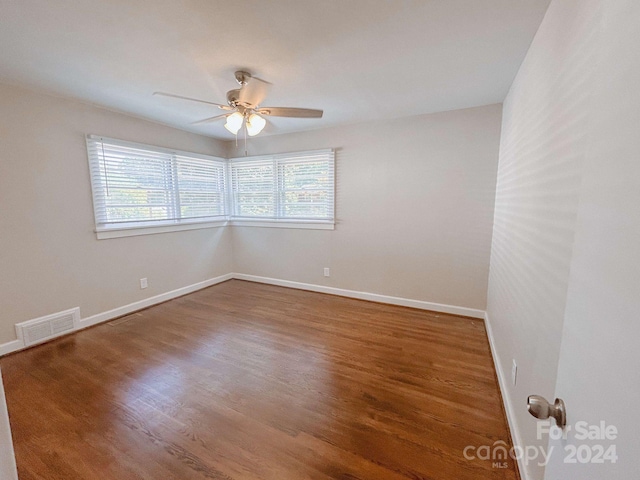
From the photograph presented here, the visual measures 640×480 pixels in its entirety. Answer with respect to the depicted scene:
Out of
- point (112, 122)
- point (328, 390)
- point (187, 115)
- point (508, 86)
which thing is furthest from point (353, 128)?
point (328, 390)

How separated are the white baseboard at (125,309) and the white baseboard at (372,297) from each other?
0.78 meters

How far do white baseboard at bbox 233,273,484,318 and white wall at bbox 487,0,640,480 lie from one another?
743 mm

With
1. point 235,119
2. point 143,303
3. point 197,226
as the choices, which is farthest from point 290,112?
point 143,303

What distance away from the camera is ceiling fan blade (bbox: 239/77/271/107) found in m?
1.96

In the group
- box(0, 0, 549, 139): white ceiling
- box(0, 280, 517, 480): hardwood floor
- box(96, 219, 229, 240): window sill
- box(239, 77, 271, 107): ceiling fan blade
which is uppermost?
box(0, 0, 549, 139): white ceiling

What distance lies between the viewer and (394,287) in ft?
11.8

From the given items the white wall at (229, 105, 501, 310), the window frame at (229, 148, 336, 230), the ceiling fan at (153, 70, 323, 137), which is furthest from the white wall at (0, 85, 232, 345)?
the white wall at (229, 105, 501, 310)

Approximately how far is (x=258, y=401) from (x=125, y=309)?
8.04 ft

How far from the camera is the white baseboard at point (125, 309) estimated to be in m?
2.46

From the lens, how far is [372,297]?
376 centimetres

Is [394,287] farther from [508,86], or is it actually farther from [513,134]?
[508,86]

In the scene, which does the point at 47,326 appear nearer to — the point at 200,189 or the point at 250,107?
the point at 200,189

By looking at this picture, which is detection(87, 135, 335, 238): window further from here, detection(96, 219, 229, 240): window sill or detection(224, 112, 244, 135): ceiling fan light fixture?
detection(224, 112, 244, 135): ceiling fan light fixture

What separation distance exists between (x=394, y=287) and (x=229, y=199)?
124 inches
